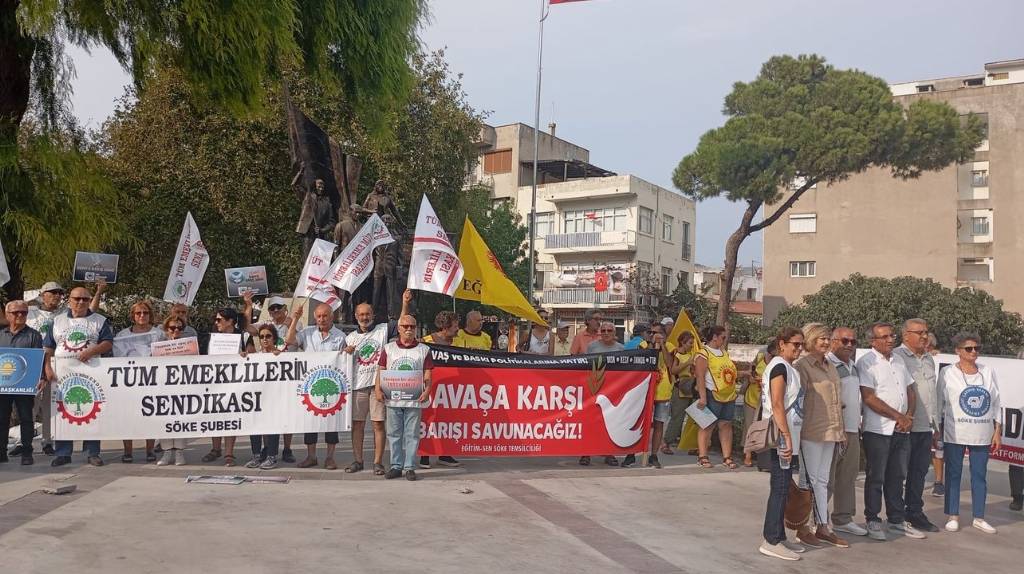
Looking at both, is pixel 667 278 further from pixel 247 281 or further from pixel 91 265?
pixel 91 265

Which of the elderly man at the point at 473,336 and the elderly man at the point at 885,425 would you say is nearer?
the elderly man at the point at 885,425

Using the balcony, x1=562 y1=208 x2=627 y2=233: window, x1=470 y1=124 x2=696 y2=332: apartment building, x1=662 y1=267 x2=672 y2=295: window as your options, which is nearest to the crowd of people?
x1=470 y1=124 x2=696 y2=332: apartment building

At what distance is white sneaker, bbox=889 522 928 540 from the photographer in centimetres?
713

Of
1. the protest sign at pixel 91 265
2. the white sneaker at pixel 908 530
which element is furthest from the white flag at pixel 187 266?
the white sneaker at pixel 908 530

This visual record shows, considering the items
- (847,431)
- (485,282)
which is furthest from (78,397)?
(847,431)

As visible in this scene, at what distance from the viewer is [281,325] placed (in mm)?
9883

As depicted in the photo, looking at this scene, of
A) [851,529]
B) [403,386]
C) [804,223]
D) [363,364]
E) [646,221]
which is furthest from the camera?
[646,221]

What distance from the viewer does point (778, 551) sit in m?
6.21

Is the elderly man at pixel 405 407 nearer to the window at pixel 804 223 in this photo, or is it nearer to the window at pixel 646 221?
the window at pixel 646 221

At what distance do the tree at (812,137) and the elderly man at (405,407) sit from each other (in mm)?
27814

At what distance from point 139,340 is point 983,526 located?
26.6ft

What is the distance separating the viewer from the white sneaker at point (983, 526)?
7.40 meters

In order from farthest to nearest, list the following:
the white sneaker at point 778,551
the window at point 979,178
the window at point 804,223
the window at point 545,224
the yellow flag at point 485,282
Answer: the window at point 545,224, the window at point 804,223, the window at point 979,178, the yellow flag at point 485,282, the white sneaker at point 778,551

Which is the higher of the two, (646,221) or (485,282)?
(646,221)
